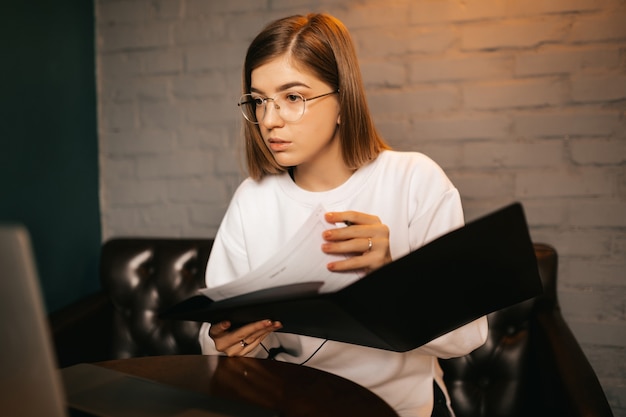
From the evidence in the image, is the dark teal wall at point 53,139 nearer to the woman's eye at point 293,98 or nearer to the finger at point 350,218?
the woman's eye at point 293,98

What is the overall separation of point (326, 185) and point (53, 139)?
980 mm

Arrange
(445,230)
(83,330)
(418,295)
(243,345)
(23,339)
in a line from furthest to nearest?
(83,330) < (445,230) < (243,345) < (418,295) < (23,339)

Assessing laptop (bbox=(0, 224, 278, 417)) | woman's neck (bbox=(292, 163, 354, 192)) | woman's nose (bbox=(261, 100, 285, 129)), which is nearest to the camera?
laptop (bbox=(0, 224, 278, 417))

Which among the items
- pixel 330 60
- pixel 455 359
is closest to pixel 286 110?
pixel 330 60

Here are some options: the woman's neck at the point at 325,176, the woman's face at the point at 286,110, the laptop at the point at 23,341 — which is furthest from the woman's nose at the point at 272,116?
the laptop at the point at 23,341

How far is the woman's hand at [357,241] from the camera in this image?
735mm

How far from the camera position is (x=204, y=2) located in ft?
5.53

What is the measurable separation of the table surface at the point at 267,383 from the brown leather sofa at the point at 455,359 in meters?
0.38

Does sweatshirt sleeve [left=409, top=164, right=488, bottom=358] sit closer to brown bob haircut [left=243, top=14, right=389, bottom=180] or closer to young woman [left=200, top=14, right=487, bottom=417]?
young woman [left=200, top=14, right=487, bottom=417]

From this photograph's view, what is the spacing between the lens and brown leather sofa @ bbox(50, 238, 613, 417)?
1.04 metres

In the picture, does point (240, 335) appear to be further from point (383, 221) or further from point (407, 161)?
point (407, 161)

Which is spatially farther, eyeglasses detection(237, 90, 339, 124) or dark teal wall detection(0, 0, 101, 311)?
dark teal wall detection(0, 0, 101, 311)

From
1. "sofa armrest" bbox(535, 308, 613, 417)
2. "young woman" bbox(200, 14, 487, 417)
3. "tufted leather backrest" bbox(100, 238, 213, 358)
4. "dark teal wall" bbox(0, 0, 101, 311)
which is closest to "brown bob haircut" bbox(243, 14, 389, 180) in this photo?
"young woman" bbox(200, 14, 487, 417)

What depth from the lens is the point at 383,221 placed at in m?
1.06
